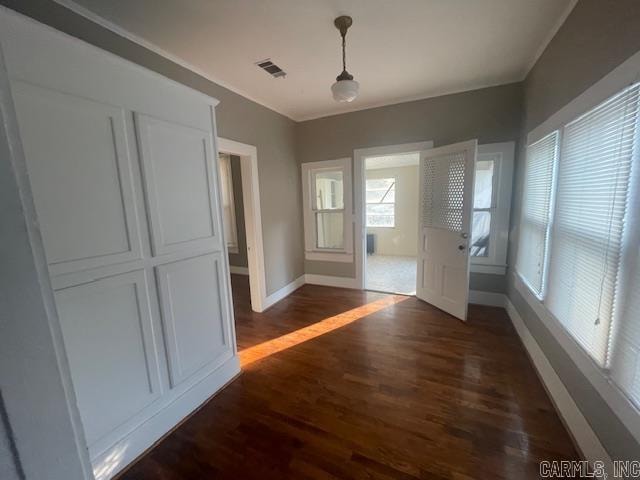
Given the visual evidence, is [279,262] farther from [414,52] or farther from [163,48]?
[414,52]

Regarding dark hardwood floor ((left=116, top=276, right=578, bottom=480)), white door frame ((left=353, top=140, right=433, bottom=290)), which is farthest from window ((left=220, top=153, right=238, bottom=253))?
dark hardwood floor ((left=116, top=276, right=578, bottom=480))

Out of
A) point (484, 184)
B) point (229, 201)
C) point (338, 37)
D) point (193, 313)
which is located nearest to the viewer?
point (193, 313)

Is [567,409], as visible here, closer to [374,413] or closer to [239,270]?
[374,413]

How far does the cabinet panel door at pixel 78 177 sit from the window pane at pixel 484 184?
3.34m

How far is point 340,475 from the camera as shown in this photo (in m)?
1.37

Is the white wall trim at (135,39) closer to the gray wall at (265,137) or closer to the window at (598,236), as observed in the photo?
the gray wall at (265,137)

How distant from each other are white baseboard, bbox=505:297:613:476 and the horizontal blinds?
1.32 ft

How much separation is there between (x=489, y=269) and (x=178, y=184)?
3.43 metres

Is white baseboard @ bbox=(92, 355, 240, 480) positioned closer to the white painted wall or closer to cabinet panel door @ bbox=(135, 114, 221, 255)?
cabinet panel door @ bbox=(135, 114, 221, 255)

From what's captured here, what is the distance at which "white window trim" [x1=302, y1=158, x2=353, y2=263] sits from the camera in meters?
3.82

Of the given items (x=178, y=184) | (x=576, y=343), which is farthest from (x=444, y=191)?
(x=178, y=184)

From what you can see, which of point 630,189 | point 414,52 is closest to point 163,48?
point 414,52

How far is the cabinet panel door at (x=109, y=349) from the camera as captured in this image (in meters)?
1.24

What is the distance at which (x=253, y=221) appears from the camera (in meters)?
3.21
